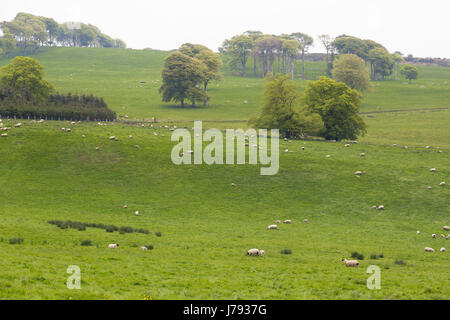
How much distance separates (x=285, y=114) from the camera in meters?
60.8

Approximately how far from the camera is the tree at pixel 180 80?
350 feet

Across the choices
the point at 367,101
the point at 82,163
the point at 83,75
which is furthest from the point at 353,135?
the point at 83,75

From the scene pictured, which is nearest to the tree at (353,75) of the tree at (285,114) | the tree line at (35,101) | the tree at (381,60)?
the tree at (381,60)

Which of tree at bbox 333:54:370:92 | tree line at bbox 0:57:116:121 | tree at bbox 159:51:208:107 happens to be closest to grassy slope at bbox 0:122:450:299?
tree line at bbox 0:57:116:121

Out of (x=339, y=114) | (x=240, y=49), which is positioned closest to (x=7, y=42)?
(x=240, y=49)

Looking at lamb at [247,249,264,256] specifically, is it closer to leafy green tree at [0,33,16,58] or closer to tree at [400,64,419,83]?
tree at [400,64,419,83]

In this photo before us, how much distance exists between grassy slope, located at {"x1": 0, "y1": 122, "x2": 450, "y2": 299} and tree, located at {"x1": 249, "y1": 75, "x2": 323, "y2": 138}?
532 cm

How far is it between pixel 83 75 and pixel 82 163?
4621 inches

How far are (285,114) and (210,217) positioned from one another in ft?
105

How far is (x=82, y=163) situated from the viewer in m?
42.3

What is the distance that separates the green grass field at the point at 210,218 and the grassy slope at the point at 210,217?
0.10 meters

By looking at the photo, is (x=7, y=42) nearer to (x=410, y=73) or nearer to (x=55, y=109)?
(x=55, y=109)
